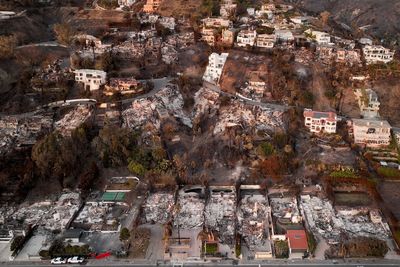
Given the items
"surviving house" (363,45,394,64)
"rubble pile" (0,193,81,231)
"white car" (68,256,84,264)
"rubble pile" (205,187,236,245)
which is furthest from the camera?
"surviving house" (363,45,394,64)

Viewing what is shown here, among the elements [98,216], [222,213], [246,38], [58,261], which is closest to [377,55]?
[246,38]

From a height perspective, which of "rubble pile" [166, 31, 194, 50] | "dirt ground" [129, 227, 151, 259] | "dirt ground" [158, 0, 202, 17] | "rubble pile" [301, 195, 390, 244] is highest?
"dirt ground" [158, 0, 202, 17]

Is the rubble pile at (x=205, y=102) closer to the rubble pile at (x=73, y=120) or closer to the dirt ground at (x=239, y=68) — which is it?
the dirt ground at (x=239, y=68)

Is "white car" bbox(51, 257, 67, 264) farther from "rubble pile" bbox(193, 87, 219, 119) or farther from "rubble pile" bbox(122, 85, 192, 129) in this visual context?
"rubble pile" bbox(193, 87, 219, 119)

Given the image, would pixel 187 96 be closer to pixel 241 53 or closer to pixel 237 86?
pixel 237 86

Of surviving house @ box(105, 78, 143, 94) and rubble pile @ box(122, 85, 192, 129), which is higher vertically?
surviving house @ box(105, 78, 143, 94)

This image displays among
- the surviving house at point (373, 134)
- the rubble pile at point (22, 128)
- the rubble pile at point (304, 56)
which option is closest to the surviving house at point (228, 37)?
the rubble pile at point (304, 56)

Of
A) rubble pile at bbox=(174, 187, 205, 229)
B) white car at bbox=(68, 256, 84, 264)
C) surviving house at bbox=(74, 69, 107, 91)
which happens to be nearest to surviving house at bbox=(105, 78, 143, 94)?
surviving house at bbox=(74, 69, 107, 91)

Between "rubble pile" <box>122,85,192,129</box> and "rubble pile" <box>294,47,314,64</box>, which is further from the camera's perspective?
"rubble pile" <box>294,47,314,64</box>
